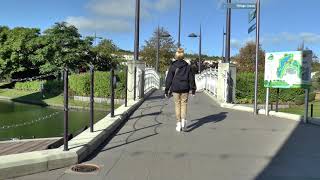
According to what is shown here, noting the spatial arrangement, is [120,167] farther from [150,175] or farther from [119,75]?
[119,75]

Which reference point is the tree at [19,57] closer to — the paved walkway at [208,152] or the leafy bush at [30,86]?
the leafy bush at [30,86]

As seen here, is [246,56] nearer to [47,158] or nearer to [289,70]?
[289,70]

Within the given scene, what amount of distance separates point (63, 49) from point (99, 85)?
2458 cm

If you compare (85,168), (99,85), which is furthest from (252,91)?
(85,168)

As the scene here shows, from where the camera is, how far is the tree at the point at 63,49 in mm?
55375

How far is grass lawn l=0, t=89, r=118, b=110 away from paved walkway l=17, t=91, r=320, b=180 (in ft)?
64.8

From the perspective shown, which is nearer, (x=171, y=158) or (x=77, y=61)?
(x=171, y=158)

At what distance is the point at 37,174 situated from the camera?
6.88m

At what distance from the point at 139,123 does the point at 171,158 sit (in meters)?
4.25

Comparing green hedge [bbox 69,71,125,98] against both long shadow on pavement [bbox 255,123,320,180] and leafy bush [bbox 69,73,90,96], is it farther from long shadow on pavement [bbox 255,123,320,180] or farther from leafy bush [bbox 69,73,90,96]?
long shadow on pavement [bbox 255,123,320,180]

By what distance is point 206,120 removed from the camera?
532 inches

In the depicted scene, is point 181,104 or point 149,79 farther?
point 149,79

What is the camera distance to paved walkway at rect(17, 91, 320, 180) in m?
7.11

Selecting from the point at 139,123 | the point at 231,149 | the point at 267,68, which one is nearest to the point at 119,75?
the point at 267,68
